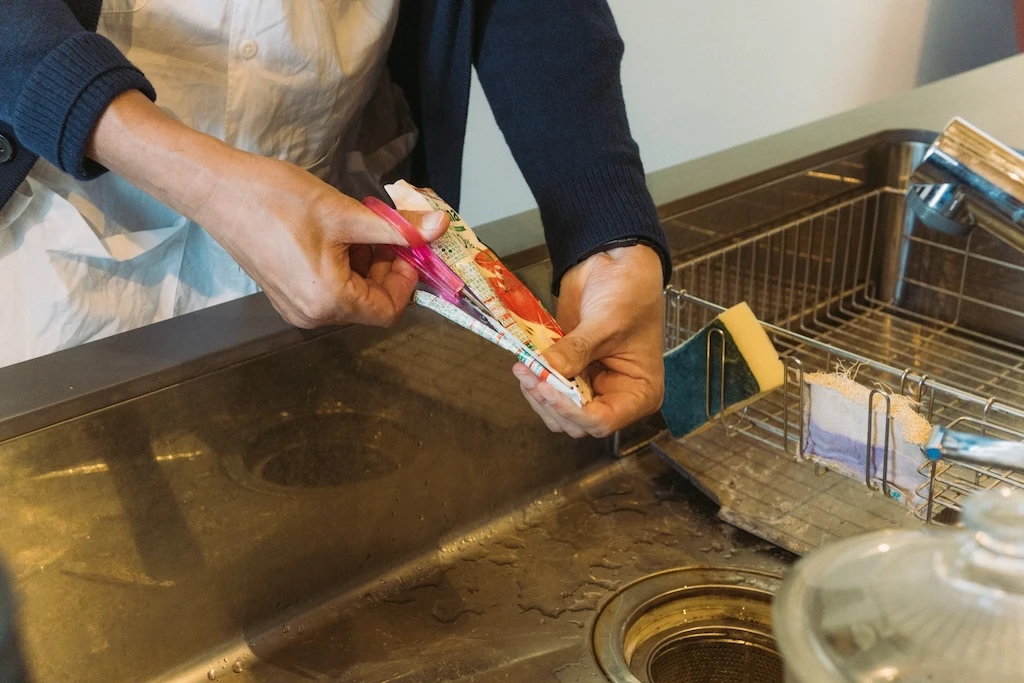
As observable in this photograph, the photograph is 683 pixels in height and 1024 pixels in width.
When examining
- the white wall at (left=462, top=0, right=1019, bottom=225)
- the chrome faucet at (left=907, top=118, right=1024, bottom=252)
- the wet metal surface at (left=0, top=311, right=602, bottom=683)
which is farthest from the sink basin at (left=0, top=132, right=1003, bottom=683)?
the white wall at (left=462, top=0, right=1019, bottom=225)

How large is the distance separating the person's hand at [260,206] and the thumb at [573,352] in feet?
0.29

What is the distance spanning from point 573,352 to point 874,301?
54 centimetres

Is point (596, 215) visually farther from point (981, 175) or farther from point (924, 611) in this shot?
point (924, 611)

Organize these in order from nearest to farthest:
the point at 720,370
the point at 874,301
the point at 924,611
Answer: the point at 924,611 → the point at 720,370 → the point at 874,301

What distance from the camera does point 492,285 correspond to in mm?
554

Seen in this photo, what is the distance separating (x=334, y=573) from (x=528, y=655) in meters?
0.15

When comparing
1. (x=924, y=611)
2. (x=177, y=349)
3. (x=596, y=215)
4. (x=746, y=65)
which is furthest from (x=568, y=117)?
(x=746, y=65)

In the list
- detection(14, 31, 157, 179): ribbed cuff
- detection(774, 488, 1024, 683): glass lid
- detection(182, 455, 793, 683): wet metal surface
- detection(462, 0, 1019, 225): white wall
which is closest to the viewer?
detection(774, 488, 1024, 683): glass lid

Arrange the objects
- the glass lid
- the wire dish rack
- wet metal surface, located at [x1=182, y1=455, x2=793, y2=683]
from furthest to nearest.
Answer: the wire dish rack → wet metal surface, located at [x1=182, y1=455, x2=793, y2=683] → the glass lid

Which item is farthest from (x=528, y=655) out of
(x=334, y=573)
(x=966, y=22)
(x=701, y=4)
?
(x=966, y=22)

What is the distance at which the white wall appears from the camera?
1.83m

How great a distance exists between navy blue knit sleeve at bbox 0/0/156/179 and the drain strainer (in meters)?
0.42

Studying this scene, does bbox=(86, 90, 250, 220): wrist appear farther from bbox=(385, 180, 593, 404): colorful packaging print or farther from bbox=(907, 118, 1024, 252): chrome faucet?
bbox=(907, 118, 1024, 252): chrome faucet

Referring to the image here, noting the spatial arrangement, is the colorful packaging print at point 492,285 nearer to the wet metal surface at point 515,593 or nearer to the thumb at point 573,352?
the thumb at point 573,352
